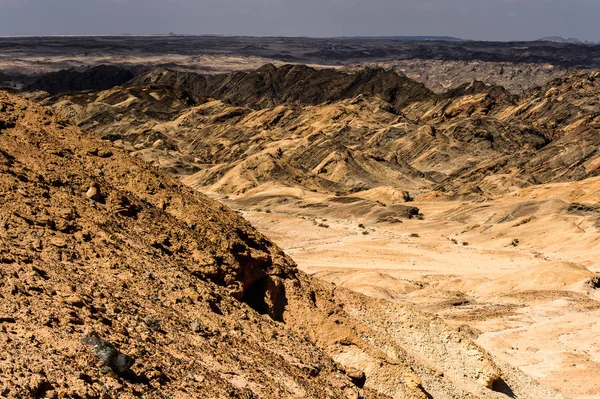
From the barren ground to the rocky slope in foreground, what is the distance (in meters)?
5.96

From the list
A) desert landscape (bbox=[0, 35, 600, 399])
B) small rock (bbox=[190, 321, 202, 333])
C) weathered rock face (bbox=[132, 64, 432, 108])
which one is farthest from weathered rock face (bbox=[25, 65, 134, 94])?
small rock (bbox=[190, 321, 202, 333])

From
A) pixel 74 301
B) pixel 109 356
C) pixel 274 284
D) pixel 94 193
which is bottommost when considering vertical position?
pixel 274 284

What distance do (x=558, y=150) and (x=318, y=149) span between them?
25696mm

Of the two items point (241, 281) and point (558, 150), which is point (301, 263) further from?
point (558, 150)

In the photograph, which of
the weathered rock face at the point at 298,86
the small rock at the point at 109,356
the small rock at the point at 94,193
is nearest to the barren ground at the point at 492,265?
the small rock at the point at 94,193

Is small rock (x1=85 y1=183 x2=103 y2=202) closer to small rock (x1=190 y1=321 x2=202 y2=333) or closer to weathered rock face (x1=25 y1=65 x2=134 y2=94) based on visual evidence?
small rock (x1=190 y1=321 x2=202 y2=333)

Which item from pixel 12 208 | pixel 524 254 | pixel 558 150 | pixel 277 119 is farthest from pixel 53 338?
pixel 277 119

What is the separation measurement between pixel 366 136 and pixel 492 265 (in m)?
57.8

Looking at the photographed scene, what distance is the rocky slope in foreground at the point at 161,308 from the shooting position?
7148 mm

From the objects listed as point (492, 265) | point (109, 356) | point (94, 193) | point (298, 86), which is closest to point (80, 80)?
point (298, 86)

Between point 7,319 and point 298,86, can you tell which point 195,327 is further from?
point 298,86

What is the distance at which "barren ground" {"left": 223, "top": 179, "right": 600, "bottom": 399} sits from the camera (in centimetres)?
2131

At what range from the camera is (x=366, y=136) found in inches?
3679

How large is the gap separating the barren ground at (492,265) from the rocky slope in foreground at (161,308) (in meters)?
5.96
